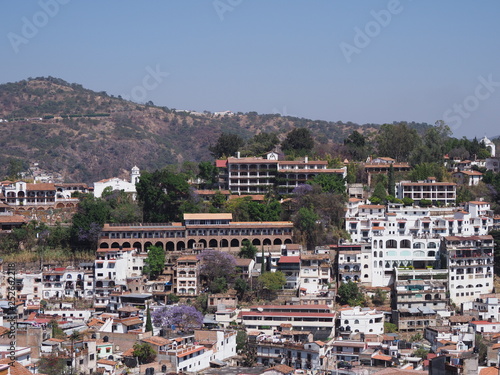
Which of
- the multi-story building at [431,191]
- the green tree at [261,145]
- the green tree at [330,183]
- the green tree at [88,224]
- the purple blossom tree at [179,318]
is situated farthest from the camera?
the green tree at [261,145]

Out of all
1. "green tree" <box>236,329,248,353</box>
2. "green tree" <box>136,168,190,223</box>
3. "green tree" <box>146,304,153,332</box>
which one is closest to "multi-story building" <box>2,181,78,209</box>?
"green tree" <box>136,168,190,223</box>

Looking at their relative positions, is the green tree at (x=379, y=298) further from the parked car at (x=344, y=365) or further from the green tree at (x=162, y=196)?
the green tree at (x=162, y=196)

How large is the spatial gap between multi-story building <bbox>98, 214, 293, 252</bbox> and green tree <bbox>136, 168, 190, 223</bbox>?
124 cm

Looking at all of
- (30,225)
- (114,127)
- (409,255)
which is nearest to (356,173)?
(409,255)

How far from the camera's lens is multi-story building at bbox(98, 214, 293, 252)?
38.6 meters

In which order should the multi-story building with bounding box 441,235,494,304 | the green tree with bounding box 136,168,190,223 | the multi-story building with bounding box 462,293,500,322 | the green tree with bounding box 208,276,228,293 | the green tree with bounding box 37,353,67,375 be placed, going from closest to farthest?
the green tree with bounding box 37,353,67,375, the multi-story building with bounding box 462,293,500,322, the green tree with bounding box 208,276,228,293, the multi-story building with bounding box 441,235,494,304, the green tree with bounding box 136,168,190,223

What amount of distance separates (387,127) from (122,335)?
2742 cm

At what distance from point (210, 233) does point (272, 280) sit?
4873mm

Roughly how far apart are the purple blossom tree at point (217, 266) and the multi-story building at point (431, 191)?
10642 mm

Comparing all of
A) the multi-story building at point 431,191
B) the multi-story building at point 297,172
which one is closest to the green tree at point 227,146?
the multi-story building at point 297,172

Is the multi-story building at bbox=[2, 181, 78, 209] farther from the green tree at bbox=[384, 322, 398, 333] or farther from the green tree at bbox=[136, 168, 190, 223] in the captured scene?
the green tree at bbox=[384, 322, 398, 333]

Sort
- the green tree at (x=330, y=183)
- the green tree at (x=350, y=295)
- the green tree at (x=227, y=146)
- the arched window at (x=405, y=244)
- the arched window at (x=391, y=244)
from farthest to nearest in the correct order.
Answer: the green tree at (x=227, y=146) < the green tree at (x=330, y=183) < the arched window at (x=405, y=244) < the arched window at (x=391, y=244) < the green tree at (x=350, y=295)

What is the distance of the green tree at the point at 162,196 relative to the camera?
131 ft

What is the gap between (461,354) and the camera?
2753cm
